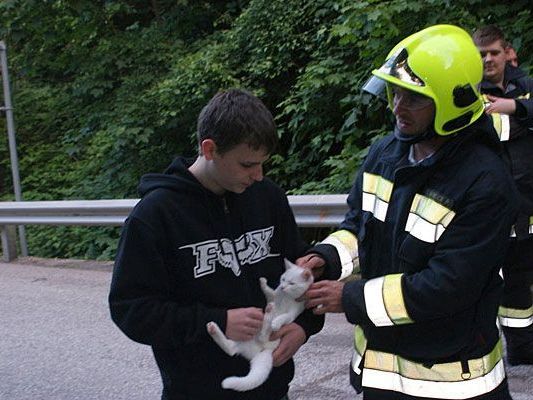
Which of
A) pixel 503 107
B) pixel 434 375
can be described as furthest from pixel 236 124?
pixel 503 107

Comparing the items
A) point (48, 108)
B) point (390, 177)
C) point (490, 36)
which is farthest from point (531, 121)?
point (48, 108)

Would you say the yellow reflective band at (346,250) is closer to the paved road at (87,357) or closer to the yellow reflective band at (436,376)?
the yellow reflective band at (436,376)

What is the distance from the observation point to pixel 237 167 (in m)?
2.26

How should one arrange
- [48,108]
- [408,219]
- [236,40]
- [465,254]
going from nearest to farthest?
[465,254] < [408,219] < [236,40] < [48,108]

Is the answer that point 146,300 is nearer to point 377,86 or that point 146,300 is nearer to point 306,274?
point 306,274

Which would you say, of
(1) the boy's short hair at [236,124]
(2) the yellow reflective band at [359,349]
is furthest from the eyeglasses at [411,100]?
(2) the yellow reflective band at [359,349]

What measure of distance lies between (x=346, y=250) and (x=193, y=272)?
602 millimetres

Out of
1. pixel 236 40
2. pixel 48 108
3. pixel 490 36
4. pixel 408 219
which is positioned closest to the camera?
pixel 408 219

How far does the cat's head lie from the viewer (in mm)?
2364

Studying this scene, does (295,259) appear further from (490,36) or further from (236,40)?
(236,40)

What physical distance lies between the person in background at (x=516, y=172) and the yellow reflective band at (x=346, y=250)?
6.14 ft

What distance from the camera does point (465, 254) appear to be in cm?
207

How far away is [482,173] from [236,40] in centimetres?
879

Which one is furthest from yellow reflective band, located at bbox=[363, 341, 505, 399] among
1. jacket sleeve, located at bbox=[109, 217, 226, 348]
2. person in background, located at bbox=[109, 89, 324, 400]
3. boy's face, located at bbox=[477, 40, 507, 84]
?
boy's face, located at bbox=[477, 40, 507, 84]
